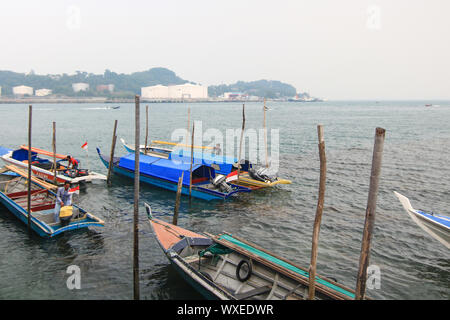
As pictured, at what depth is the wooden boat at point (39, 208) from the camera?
13586 millimetres

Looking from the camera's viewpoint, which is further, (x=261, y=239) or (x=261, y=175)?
(x=261, y=175)

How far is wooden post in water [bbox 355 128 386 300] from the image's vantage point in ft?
23.3

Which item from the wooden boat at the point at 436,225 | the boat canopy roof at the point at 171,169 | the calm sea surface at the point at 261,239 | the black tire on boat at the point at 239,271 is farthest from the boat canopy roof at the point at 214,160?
the black tire on boat at the point at 239,271

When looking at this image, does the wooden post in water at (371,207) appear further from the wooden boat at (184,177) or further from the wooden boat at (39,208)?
the wooden boat at (184,177)

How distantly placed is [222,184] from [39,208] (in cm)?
983

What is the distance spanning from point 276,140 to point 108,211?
3387 cm

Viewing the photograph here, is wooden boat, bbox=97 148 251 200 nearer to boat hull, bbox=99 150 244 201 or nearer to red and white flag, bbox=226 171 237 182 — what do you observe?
boat hull, bbox=99 150 244 201

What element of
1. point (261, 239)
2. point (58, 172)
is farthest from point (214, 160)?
point (58, 172)

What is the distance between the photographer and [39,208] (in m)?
15.7

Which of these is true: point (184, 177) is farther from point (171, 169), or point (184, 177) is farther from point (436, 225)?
point (436, 225)

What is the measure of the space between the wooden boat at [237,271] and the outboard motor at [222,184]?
306 inches

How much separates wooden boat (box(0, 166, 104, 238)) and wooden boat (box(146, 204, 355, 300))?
3.92 meters

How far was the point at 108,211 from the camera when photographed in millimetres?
17953
